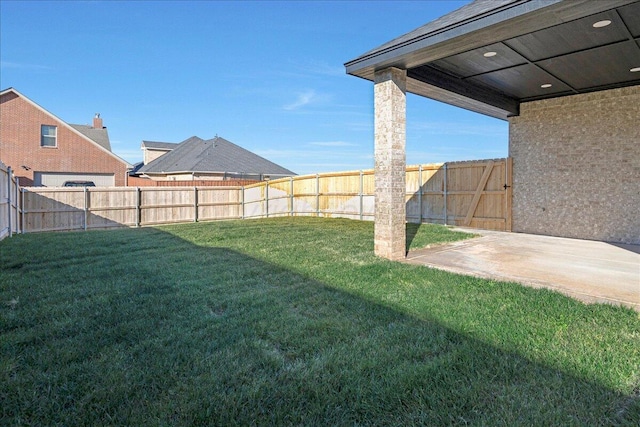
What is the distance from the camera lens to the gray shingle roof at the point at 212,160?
79.9ft

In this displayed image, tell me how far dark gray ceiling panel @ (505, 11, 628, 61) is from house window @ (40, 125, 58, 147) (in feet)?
74.2

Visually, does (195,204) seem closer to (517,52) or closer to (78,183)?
(78,183)

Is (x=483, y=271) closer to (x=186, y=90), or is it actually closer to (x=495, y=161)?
(x=495, y=161)

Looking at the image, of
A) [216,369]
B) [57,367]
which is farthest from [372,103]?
[57,367]

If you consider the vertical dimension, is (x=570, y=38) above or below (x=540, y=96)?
below

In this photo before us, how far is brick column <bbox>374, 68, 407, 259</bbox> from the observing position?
611 cm

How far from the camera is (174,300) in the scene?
3.98m

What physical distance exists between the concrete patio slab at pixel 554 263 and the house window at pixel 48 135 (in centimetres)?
2148

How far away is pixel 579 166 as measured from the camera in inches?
360

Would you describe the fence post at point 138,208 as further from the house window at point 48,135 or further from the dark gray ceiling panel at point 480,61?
the dark gray ceiling panel at point 480,61

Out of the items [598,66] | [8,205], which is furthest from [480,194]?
[8,205]

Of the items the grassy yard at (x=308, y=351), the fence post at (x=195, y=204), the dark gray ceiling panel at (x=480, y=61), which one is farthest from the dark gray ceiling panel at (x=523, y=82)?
the fence post at (x=195, y=204)

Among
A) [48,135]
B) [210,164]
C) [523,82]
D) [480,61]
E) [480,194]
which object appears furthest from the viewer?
[210,164]

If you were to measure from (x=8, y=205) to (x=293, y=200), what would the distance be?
9.92m
